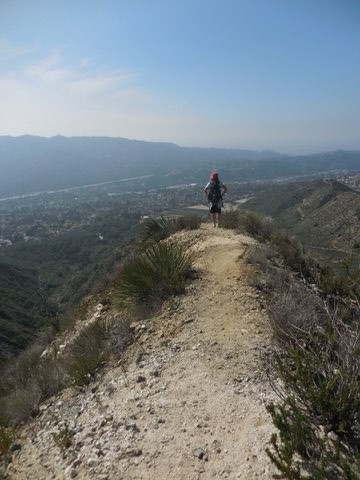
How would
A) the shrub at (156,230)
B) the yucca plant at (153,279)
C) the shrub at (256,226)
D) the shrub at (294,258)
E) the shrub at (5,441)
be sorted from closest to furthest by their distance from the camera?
the shrub at (5,441) < the yucca plant at (153,279) < the shrub at (294,258) < the shrub at (256,226) < the shrub at (156,230)

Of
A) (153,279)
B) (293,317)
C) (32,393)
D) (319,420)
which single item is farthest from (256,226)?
(319,420)

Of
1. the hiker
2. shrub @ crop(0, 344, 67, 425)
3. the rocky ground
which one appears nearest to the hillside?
the hiker

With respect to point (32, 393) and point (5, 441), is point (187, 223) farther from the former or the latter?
point (5, 441)

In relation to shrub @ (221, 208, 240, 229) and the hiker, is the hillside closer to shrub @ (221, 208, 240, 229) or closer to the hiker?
shrub @ (221, 208, 240, 229)

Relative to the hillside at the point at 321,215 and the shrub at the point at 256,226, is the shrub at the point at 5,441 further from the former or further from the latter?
the hillside at the point at 321,215

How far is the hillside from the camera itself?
37438mm

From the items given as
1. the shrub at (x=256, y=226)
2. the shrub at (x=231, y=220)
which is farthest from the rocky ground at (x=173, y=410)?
the shrub at (x=231, y=220)

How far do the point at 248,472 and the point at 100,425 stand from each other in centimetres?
177

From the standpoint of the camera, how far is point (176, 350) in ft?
17.1

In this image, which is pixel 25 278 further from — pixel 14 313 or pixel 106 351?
pixel 106 351

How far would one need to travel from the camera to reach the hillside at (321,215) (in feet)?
123

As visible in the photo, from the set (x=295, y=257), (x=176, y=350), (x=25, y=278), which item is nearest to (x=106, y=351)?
(x=176, y=350)

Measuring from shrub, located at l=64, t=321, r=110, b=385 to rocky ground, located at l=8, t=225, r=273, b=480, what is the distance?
244mm

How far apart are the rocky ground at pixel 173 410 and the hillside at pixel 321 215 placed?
19714mm
